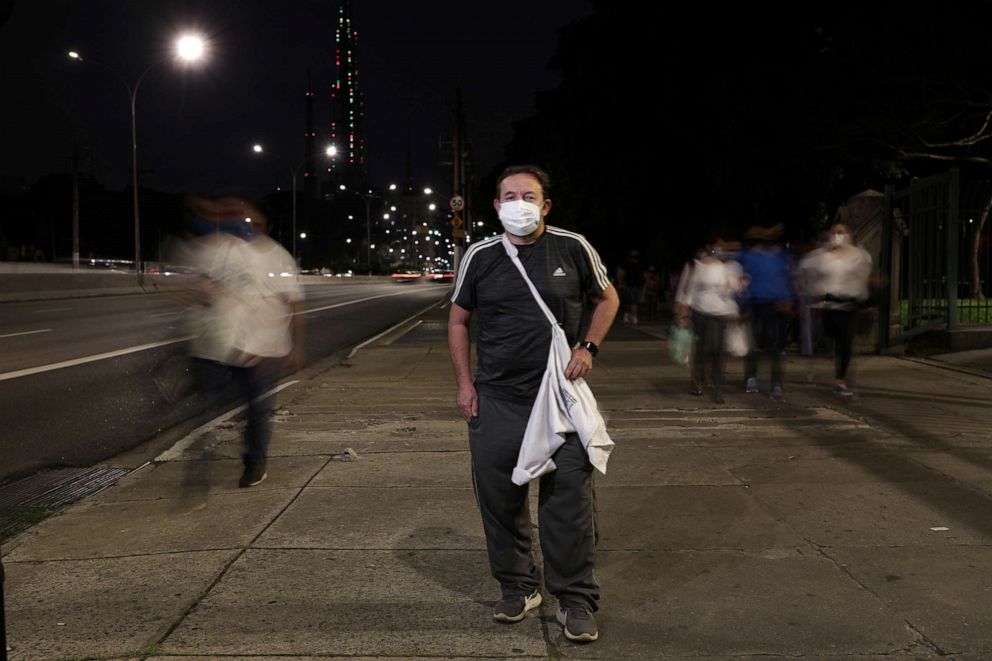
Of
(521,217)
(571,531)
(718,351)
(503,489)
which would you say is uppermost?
(521,217)

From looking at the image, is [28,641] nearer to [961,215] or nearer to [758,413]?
[758,413]

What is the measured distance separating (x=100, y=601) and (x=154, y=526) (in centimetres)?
117

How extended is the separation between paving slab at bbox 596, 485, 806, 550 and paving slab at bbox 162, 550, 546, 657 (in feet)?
2.85

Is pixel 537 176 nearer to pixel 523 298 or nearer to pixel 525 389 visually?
pixel 523 298

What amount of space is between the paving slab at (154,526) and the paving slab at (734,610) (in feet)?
6.55

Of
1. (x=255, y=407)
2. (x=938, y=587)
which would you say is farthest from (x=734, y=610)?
(x=255, y=407)

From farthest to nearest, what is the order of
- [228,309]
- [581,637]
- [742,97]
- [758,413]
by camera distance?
[742,97]
[758,413]
[228,309]
[581,637]

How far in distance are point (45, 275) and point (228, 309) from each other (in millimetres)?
28004

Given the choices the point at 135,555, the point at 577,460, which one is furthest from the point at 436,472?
the point at 577,460

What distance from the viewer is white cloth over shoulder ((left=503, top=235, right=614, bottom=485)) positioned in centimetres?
367

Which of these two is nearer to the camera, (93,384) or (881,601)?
(881,601)

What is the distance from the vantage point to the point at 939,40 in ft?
56.6

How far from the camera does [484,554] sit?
15.4ft

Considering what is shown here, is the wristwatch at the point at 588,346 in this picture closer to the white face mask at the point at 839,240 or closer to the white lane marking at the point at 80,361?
the white face mask at the point at 839,240
